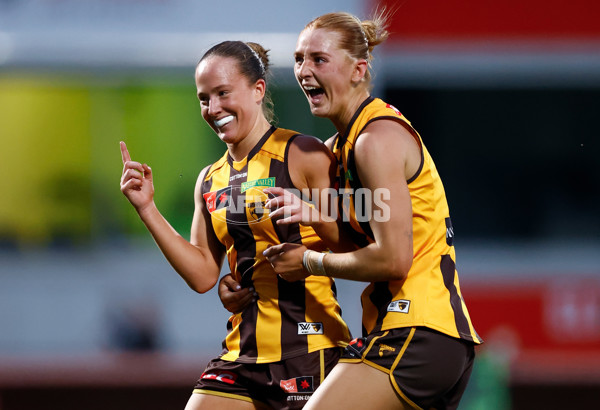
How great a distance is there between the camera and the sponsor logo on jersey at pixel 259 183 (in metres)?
2.92

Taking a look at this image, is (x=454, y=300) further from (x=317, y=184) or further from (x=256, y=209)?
(x=256, y=209)

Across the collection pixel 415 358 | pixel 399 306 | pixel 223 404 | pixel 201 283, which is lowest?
pixel 223 404

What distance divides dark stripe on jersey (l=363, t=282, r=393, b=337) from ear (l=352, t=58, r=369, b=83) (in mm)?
707

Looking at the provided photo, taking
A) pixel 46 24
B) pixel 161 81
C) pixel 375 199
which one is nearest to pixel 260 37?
pixel 161 81

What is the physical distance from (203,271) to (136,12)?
4.84 metres

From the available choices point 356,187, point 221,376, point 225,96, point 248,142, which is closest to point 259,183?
point 248,142

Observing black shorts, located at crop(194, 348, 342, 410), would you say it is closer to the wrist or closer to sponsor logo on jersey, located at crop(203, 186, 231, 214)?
the wrist

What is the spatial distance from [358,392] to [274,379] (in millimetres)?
505

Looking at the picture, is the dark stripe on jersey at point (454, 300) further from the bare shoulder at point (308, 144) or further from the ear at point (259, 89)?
the ear at point (259, 89)

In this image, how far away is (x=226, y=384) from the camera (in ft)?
9.77

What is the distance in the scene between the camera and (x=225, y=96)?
298cm

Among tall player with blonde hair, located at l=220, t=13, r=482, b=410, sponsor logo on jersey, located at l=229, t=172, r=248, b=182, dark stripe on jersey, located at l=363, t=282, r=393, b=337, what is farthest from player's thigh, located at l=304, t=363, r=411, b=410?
sponsor logo on jersey, located at l=229, t=172, r=248, b=182

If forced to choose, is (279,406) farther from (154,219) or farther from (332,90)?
(332,90)

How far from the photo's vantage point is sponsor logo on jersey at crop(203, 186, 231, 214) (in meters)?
3.01
